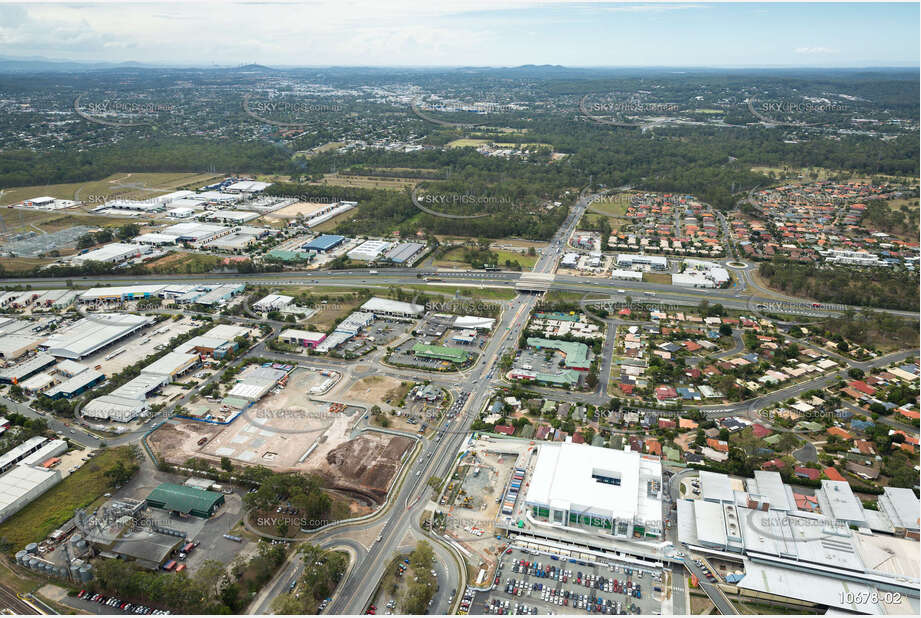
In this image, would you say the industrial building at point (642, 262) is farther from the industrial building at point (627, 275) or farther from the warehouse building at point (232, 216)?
the warehouse building at point (232, 216)

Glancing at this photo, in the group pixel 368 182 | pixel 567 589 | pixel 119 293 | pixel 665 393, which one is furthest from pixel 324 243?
pixel 567 589

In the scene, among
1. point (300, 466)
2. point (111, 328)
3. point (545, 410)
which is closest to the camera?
point (300, 466)

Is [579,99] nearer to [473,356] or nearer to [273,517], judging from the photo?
[473,356]

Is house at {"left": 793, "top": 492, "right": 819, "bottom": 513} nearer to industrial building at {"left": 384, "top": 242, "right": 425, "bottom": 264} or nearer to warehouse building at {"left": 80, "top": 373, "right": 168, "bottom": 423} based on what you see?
warehouse building at {"left": 80, "top": 373, "right": 168, "bottom": 423}

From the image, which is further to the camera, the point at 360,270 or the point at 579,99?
the point at 579,99

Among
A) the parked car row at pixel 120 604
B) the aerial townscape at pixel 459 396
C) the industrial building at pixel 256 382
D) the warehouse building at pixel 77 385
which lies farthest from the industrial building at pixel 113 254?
the parked car row at pixel 120 604

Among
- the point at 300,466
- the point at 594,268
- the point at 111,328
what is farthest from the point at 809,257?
the point at 111,328
